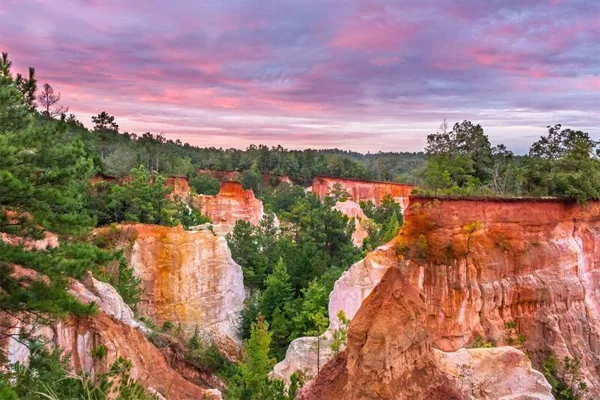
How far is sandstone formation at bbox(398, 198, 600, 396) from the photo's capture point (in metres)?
19.7

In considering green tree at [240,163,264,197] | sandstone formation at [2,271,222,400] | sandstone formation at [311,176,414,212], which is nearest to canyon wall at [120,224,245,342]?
sandstone formation at [2,271,222,400]

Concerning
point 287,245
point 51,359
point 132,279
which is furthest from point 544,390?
point 287,245

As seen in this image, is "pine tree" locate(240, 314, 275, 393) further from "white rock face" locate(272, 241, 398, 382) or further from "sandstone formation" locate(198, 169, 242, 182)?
"sandstone formation" locate(198, 169, 242, 182)

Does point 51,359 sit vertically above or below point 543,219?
below

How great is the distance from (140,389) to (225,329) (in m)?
17.0

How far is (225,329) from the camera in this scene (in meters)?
25.0

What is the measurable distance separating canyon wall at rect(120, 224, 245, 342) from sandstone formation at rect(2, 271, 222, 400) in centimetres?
798

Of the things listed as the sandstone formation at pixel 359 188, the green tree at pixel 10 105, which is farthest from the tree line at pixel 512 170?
the sandstone formation at pixel 359 188

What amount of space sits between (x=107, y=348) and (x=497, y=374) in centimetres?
900

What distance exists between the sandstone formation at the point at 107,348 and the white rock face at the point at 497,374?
22.5 ft

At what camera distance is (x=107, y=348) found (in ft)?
38.9

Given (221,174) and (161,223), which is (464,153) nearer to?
(161,223)

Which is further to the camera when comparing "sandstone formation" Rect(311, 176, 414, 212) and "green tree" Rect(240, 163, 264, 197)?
"green tree" Rect(240, 163, 264, 197)

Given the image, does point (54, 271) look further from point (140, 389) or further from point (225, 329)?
point (225, 329)
